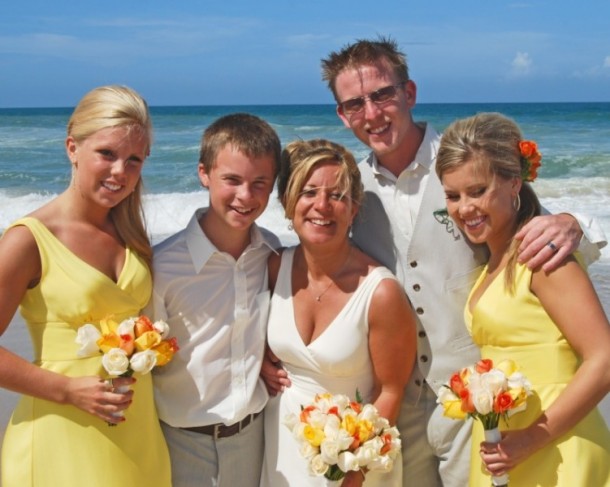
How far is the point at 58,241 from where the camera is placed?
363 centimetres

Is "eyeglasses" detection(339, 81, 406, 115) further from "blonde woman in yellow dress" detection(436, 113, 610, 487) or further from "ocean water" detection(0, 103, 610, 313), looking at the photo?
"ocean water" detection(0, 103, 610, 313)

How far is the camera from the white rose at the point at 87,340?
3420 millimetres

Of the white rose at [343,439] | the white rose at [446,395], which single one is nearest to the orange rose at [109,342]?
the white rose at [343,439]

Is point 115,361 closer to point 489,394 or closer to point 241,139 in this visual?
point 241,139

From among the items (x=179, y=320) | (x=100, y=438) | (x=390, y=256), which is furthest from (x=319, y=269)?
Answer: (x=100, y=438)

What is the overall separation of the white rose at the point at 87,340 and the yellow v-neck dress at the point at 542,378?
1710mm

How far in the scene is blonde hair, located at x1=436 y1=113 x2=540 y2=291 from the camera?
3727 mm

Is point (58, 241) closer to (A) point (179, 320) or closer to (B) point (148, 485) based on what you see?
(A) point (179, 320)

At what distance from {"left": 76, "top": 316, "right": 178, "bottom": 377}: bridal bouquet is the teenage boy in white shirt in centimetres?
53

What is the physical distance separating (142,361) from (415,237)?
162 centimetres

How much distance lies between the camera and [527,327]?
3475mm

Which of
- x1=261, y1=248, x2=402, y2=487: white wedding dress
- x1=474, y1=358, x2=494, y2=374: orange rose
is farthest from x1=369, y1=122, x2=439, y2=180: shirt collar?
x1=474, y1=358, x2=494, y2=374: orange rose

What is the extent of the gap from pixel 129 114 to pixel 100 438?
4.93 ft

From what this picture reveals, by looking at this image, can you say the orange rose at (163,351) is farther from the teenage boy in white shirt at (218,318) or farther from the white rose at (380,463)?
the white rose at (380,463)
